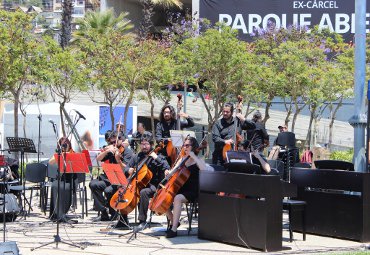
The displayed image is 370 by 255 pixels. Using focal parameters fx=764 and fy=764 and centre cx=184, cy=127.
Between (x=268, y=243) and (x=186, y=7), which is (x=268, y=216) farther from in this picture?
(x=186, y=7)

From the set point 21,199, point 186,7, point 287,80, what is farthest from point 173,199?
point 186,7

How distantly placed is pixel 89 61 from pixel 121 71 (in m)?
1.70

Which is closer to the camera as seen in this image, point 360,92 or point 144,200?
point 144,200

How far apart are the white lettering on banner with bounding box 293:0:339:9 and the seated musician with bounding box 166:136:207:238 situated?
31.4m

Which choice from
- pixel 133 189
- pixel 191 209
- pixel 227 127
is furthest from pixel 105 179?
pixel 227 127

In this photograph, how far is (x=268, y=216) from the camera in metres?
10.6

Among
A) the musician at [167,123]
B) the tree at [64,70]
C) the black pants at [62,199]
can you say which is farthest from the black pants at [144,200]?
the tree at [64,70]

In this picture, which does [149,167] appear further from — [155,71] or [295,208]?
[155,71]

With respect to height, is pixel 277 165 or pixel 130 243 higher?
pixel 277 165

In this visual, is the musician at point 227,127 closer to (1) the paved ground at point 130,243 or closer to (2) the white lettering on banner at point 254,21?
(1) the paved ground at point 130,243

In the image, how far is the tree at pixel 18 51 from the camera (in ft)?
74.5

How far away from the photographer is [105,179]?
1448cm

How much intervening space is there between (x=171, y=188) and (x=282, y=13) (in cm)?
3173

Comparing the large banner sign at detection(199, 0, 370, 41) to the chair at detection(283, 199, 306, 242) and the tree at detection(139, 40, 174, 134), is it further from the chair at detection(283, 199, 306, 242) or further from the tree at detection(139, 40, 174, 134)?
the chair at detection(283, 199, 306, 242)
